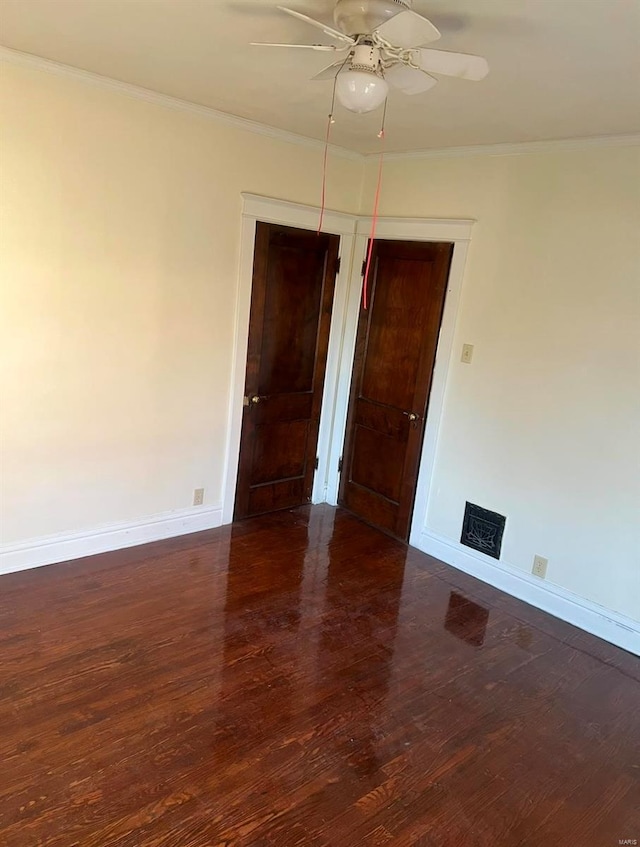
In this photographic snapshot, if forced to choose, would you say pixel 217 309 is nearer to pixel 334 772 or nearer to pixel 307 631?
pixel 307 631

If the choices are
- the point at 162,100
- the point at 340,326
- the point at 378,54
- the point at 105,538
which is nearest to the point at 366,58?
the point at 378,54

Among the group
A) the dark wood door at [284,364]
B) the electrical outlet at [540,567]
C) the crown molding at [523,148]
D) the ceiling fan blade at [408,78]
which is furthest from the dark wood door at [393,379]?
the ceiling fan blade at [408,78]

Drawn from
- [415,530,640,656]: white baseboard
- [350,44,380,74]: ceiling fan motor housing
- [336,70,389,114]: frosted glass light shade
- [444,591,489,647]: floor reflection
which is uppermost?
[350,44,380,74]: ceiling fan motor housing

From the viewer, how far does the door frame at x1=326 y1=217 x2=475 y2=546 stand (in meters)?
3.60

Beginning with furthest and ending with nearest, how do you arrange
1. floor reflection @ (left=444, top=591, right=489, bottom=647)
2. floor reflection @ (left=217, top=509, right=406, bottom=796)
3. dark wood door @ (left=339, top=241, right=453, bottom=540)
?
dark wood door @ (left=339, top=241, right=453, bottom=540) < floor reflection @ (left=444, top=591, right=489, bottom=647) < floor reflection @ (left=217, top=509, right=406, bottom=796)

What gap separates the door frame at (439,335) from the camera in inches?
142

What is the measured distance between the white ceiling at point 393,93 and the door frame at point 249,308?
1.85ft

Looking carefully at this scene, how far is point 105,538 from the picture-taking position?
3492 millimetres

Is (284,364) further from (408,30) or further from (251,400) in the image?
(408,30)

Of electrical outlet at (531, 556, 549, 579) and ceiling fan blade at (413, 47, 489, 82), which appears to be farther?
electrical outlet at (531, 556, 549, 579)

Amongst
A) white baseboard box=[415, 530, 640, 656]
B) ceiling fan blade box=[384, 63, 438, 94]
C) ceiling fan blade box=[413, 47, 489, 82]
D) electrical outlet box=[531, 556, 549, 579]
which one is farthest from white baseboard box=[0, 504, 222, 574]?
ceiling fan blade box=[413, 47, 489, 82]

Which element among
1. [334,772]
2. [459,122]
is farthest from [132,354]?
[334,772]

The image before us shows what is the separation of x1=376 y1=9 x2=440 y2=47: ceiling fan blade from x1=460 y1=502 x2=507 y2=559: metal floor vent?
2.62 metres

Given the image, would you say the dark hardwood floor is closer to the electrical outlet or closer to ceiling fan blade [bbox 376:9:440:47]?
the electrical outlet
